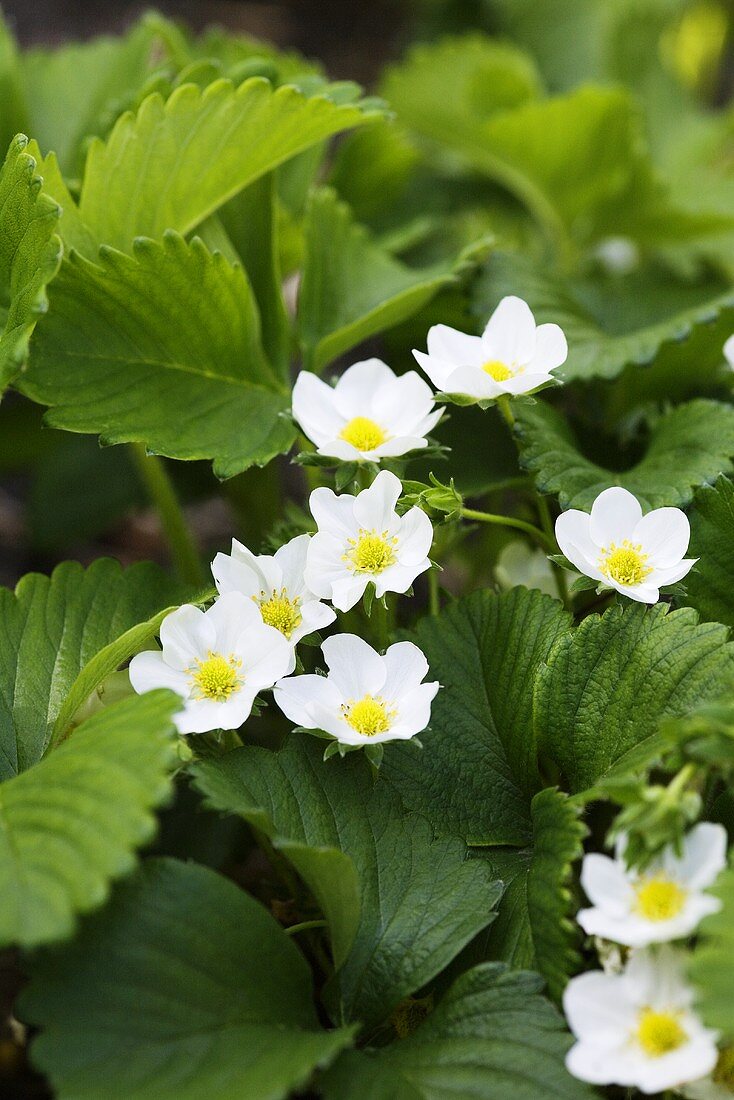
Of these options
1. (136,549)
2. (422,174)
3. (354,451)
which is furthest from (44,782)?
(422,174)

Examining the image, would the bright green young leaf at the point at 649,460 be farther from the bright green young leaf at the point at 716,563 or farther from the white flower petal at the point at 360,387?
the white flower petal at the point at 360,387

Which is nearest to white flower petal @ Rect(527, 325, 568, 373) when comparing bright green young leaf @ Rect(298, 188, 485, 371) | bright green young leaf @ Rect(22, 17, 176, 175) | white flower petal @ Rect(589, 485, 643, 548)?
white flower petal @ Rect(589, 485, 643, 548)

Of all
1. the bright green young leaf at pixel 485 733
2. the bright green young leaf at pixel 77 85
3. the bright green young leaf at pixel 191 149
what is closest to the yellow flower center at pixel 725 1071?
the bright green young leaf at pixel 485 733

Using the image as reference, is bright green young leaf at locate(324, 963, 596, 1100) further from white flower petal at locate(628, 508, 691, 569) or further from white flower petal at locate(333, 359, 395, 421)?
white flower petal at locate(333, 359, 395, 421)

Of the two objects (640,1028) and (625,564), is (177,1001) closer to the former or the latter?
(640,1028)

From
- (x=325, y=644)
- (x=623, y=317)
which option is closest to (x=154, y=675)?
(x=325, y=644)

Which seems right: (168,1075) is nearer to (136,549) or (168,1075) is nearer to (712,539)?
(712,539)

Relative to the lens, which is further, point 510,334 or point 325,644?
point 510,334
